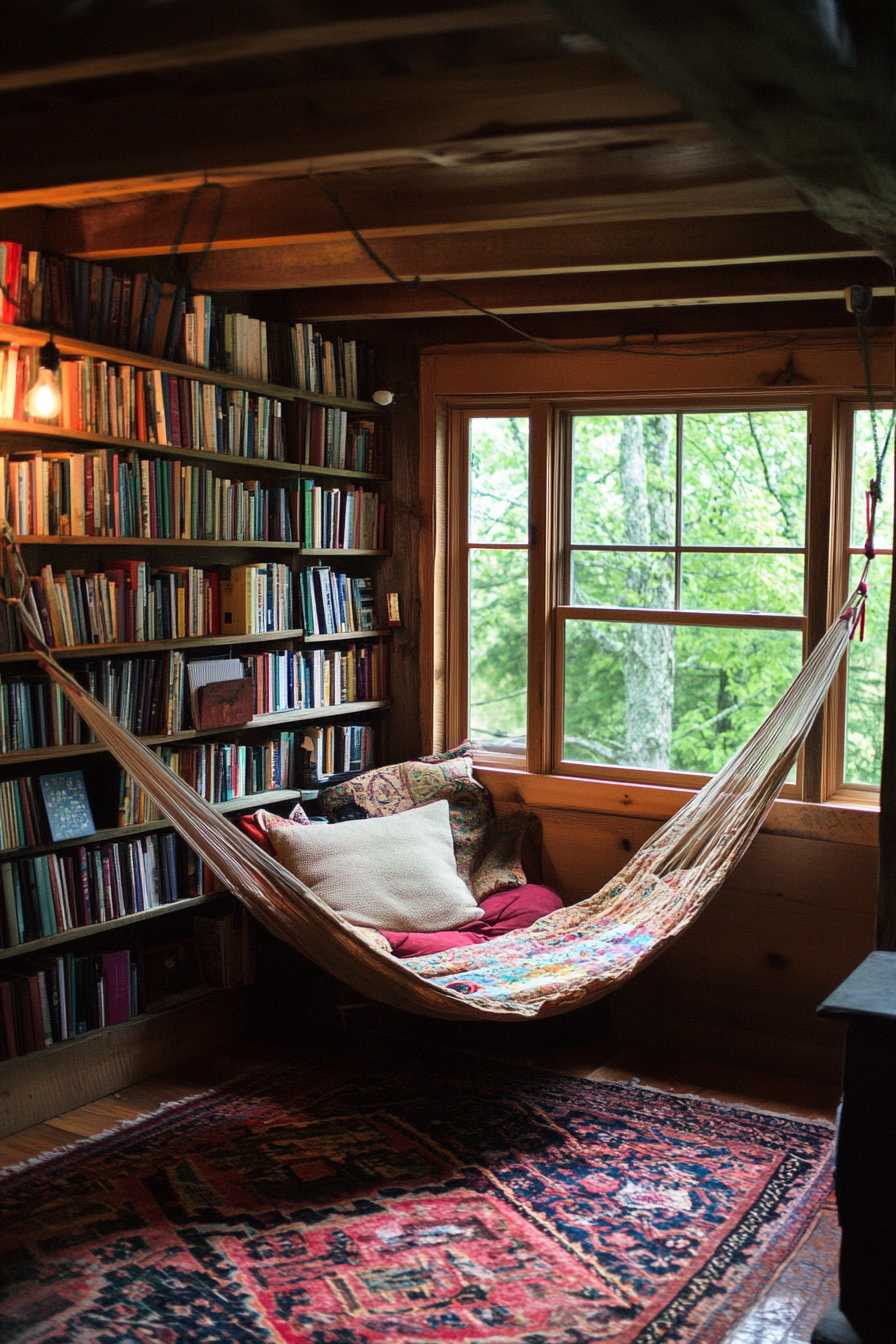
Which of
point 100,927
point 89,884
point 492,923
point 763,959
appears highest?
point 89,884

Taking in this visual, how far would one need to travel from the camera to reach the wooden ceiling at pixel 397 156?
169cm

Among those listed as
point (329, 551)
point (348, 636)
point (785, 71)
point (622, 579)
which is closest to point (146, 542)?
point (329, 551)

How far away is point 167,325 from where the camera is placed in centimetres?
338

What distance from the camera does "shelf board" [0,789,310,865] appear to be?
301 cm

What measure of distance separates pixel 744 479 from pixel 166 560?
67.1 inches

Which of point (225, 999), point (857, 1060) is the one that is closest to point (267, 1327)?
point (857, 1060)

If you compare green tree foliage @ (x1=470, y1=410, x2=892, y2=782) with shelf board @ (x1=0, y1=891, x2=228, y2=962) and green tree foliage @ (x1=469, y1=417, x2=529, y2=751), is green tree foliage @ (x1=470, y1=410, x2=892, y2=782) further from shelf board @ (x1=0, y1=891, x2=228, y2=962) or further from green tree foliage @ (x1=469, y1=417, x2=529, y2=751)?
shelf board @ (x1=0, y1=891, x2=228, y2=962)

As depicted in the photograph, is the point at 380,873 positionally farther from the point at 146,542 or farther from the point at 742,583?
the point at 742,583

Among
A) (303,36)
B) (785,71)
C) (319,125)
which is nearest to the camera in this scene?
(785,71)

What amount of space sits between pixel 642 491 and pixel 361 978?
1756 millimetres

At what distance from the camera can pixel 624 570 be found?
154 inches

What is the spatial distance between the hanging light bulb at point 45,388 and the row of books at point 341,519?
3.47 ft

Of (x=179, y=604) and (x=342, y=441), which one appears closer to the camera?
(x=179, y=604)

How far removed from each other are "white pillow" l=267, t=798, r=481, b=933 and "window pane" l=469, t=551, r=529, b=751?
0.59 m
